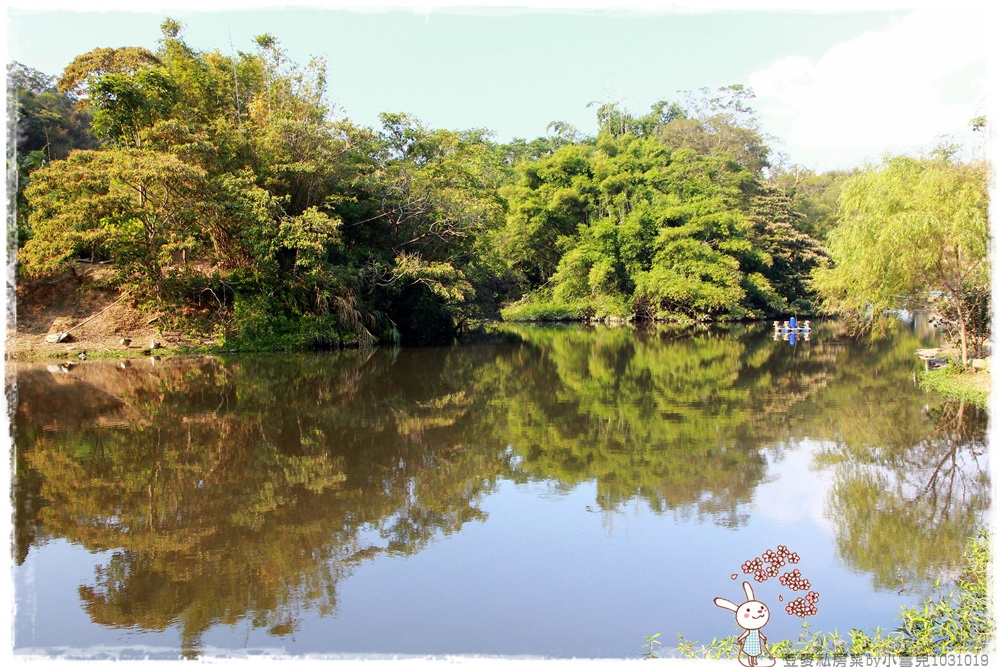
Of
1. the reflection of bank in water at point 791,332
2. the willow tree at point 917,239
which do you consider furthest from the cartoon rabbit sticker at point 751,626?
the reflection of bank in water at point 791,332

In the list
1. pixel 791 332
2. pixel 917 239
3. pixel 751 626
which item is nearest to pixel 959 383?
pixel 917 239

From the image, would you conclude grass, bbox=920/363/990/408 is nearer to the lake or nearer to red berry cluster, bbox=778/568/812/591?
the lake

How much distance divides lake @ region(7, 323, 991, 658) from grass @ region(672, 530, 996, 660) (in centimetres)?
26

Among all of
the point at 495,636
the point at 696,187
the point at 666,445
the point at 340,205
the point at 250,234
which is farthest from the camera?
the point at 696,187

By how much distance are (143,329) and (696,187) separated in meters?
26.3

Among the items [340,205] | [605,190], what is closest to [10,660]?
[340,205]

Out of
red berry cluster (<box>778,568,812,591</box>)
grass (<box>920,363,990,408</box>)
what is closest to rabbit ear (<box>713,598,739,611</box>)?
red berry cluster (<box>778,568,812,591</box>)

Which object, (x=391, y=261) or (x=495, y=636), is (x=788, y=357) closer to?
(x=391, y=261)

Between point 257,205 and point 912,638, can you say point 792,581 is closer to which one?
point 912,638

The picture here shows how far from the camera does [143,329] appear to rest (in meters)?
19.1

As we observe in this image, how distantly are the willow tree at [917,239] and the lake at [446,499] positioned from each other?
5.72ft

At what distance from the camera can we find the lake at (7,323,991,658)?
15.0ft

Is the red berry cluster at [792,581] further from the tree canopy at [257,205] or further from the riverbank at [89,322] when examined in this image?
the riverbank at [89,322]

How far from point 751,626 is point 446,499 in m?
4.35
